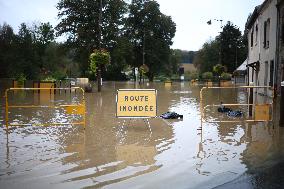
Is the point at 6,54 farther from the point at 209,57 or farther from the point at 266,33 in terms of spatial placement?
the point at 209,57

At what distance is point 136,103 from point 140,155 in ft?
11.4

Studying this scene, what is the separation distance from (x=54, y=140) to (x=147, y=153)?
291 centimetres

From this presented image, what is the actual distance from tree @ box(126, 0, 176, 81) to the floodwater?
191ft

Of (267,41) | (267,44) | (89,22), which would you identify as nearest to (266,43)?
(267,41)

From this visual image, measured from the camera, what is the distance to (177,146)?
9164mm

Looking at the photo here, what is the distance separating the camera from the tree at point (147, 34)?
70.4m

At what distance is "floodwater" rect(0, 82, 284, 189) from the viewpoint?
20.7ft

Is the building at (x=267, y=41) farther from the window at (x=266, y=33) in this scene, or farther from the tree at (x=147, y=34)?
the tree at (x=147, y=34)

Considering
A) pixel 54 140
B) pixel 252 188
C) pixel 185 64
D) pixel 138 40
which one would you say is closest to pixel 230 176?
pixel 252 188

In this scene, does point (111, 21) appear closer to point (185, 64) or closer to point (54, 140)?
point (54, 140)

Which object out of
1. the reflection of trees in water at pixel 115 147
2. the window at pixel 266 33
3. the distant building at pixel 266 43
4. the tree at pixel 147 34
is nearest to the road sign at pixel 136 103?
the reflection of trees in water at pixel 115 147

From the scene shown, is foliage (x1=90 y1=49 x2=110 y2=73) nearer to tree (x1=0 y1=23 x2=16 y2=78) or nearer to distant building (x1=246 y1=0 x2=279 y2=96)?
distant building (x1=246 y1=0 x2=279 y2=96)

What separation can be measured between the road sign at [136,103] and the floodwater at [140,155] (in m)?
0.55

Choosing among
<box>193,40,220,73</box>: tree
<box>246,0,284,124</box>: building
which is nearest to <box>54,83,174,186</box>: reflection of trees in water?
<box>246,0,284,124</box>: building
